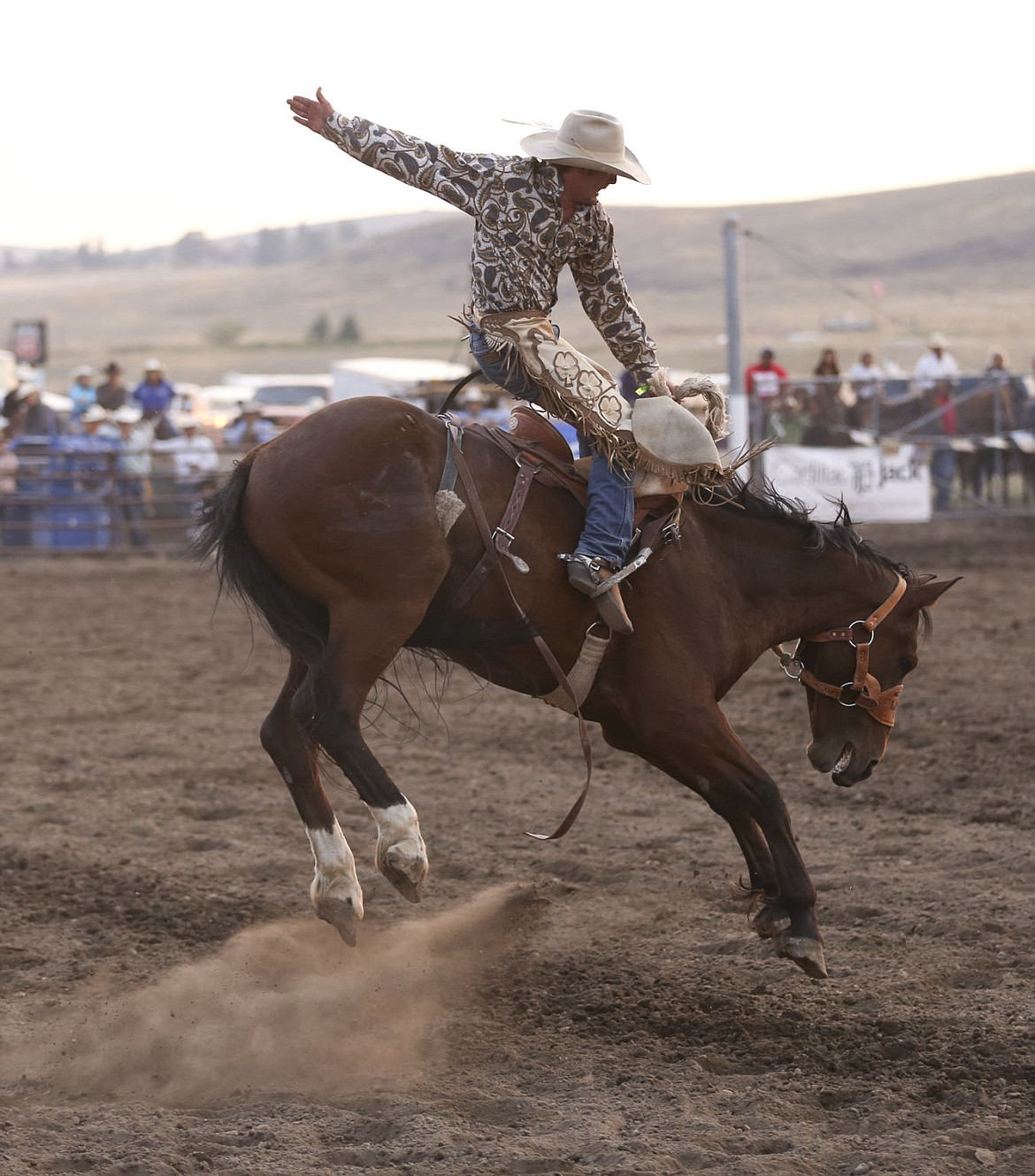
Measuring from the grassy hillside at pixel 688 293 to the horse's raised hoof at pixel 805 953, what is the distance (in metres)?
46.4

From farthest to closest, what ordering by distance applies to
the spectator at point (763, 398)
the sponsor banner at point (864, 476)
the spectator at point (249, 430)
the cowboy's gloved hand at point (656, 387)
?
1. the spectator at point (249, 430)
2. the spectator at point (763, 398)
3. the sponsor banner at point (864, 476)
4. the cowboy's gloved hand at point (656, 387)

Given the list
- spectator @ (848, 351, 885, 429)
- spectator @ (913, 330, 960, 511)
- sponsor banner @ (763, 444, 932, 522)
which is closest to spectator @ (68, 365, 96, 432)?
sponsor banner @ (763, 444, 932, 522)

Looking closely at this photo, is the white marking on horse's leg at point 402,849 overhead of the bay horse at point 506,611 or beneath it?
beneath

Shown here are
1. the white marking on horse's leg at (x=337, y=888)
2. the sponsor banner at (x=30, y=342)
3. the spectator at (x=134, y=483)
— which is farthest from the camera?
the sponsor banner at (x=30, y=342)

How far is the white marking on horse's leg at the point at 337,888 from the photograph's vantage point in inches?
166

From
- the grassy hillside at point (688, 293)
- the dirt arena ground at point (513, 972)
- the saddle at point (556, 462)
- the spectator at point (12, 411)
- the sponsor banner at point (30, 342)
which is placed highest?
the grassy hillside at point (688, 293)

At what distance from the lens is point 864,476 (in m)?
15.6

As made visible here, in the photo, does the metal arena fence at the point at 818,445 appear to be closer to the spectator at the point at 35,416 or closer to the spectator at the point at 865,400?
the spectator at the point at 865,400

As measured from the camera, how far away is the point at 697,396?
15.7ft

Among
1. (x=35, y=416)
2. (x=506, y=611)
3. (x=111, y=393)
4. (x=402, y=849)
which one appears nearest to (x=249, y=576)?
(x=506, y=611)

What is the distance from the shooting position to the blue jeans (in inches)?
169

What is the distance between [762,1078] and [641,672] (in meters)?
1.19

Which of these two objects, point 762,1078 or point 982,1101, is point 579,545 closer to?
point 762,1078

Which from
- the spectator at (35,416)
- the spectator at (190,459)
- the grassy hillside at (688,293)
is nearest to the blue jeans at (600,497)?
the spectator at (190,459)
